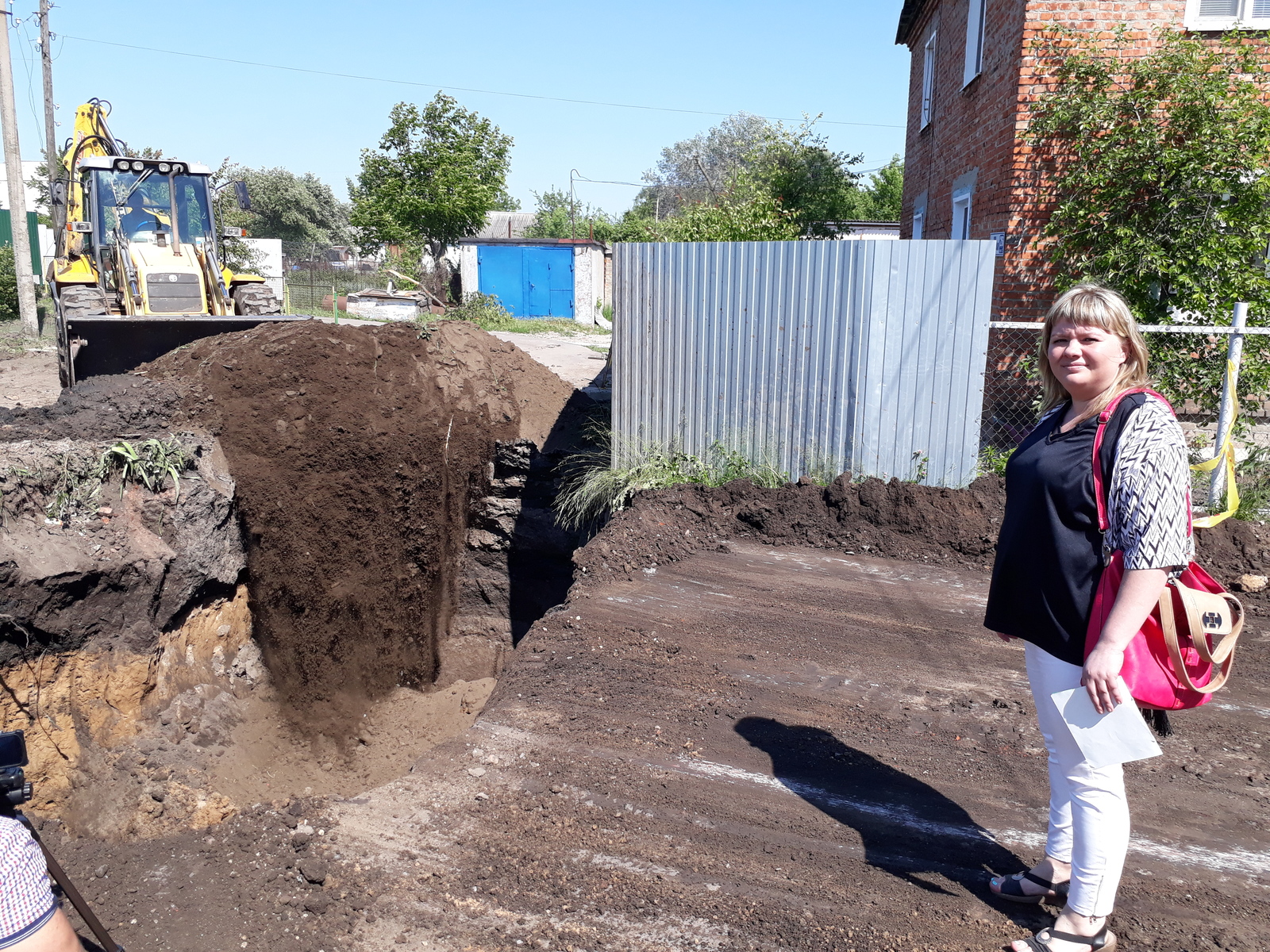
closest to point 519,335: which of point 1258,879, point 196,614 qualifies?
point 196,614

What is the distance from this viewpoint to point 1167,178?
778 cm

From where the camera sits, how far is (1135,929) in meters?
2.67

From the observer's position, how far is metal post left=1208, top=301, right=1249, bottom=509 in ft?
18.8

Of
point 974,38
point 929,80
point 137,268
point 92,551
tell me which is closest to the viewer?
point 92,551

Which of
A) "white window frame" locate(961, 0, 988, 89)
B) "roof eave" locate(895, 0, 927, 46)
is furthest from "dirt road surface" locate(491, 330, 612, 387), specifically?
"roof eave" locate(895, 0, 927, 46)

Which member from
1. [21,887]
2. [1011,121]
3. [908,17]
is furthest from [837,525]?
[908,17]

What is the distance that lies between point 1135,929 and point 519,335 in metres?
20.6

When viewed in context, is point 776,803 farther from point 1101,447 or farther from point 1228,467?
point 1228,467

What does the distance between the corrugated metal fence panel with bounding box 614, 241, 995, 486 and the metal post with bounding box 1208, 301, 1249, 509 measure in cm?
151

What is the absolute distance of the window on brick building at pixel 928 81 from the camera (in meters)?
13.2

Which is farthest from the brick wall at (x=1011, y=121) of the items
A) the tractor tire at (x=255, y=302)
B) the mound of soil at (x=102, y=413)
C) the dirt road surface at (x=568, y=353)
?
the tractor tire at (x=255, y=302)

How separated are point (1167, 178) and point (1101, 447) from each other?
6954 millimetres

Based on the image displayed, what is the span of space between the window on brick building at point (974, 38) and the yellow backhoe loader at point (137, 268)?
27.8 feet

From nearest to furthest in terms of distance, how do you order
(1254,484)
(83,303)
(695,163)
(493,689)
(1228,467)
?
(1228,467) < (1254,484) < (493,689) < (83,303) < (695,163)
